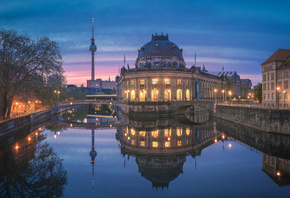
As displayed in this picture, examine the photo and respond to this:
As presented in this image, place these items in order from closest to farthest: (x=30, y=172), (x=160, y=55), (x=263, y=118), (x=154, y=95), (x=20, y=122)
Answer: (x=30, y=172) → (x=263, y=118) → (x=20, y=122) → (x=154, y=95) → (x=160, y=55)

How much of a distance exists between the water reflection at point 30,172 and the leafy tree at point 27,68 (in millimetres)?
12682

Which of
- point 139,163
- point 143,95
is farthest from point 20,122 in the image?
point 143,95

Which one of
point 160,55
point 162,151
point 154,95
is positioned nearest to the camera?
point 162,151

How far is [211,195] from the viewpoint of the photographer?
15898 millimetres

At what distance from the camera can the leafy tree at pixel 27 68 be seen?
36156 mm

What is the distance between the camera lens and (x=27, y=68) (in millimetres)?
39031

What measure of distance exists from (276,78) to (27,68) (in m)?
61.7

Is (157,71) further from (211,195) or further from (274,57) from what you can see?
(211,195)

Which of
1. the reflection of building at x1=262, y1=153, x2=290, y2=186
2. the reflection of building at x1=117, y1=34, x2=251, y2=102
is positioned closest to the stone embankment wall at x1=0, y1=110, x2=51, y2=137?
the reflection of building at x1=262, y1=153, x2=290, y2=186

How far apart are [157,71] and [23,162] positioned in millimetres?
64454

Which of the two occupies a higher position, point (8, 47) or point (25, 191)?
point (8, 47)

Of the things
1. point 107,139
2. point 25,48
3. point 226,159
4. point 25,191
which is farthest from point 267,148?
point 25,48

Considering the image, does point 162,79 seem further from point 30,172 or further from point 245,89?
point 245,89

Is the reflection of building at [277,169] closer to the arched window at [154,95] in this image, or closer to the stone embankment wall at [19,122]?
the stone embankment wall at [19,122]
